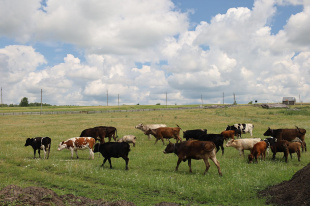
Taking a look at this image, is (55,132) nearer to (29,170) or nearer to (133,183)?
(29,170)

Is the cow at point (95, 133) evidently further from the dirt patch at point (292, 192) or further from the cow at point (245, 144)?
the dirt patch at point (292, 192)

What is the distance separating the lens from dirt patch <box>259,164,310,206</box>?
8477mm

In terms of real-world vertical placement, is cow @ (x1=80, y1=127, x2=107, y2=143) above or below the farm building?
below

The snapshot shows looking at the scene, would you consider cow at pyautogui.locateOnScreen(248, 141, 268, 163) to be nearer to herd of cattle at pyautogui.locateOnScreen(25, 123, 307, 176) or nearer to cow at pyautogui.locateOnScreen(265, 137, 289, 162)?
herd of cattle at pyautogui.locateOnScreen(25, 123, 307, 176)

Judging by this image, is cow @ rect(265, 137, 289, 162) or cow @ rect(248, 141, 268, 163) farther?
cow @ rect(265, 137, 289, 162)

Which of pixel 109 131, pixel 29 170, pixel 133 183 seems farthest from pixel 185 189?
pixel 109 131

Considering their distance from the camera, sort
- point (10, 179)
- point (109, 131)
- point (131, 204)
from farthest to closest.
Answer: point (109, 131)
point (10, 179)
point (131, 204)

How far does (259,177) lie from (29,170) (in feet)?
38.1

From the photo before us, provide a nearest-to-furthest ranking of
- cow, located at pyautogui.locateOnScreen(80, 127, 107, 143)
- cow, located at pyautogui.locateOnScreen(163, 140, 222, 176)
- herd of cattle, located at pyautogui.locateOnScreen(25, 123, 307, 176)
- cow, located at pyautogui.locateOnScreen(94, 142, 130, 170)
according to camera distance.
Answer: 1. cow, located at pyautogui.locateOnScreen(163, 140, 222, 176)
2. herd of cattle, located at pyautogui.locateOnScreen(25, 123, 307, 176)
3. cow, located at pyautogui.locateOnScreen(94, 142, 130, 170)
4. cow, located at pyautogui.locateOnScreen(80, 127, 107, 143)

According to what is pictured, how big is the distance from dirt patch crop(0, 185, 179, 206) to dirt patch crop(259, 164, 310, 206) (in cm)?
373

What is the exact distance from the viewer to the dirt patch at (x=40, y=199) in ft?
25.8

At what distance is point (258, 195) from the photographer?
988 cm

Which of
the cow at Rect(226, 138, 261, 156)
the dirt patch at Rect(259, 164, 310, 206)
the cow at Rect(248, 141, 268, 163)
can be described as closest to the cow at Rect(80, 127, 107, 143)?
the cow at Rect(226, 138, 261, 156)

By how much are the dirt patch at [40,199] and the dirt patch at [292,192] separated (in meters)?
3.73
